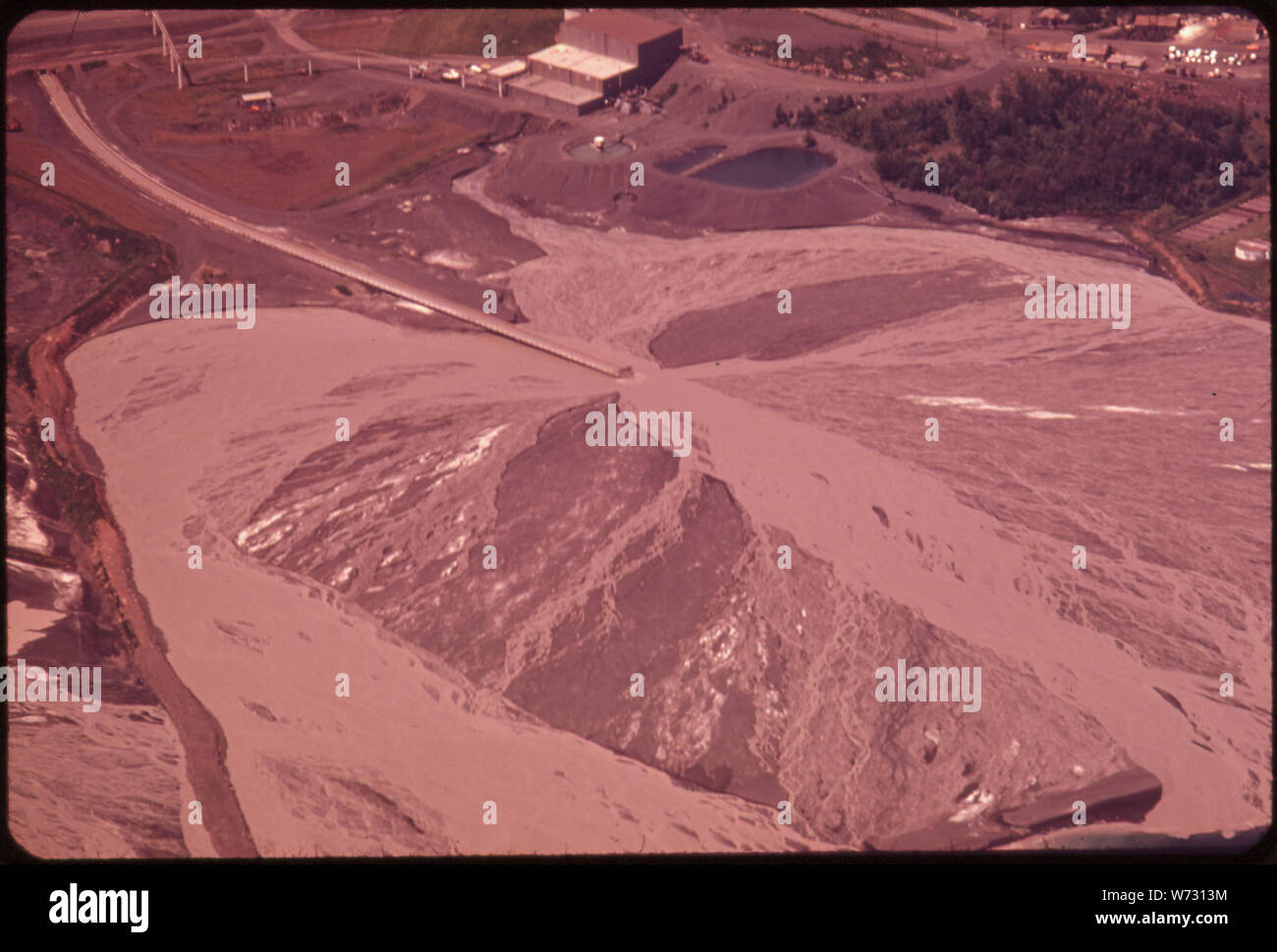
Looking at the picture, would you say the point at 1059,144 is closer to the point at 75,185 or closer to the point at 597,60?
the point at 597,60

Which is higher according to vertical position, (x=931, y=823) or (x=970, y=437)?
(x=970, y=437)

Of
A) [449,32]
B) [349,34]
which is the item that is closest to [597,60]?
[449,32]

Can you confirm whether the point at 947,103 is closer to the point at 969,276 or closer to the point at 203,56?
the point at 969,276

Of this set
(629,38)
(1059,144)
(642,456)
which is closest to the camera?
(642,456)

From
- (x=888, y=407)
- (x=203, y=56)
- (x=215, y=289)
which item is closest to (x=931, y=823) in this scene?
(x=888, y=407)

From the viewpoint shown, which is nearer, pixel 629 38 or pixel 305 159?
pixel 305 159

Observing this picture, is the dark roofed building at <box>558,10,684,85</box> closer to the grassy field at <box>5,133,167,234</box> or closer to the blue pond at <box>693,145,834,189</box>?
the blue pond at <box>693,145,834,189</box>

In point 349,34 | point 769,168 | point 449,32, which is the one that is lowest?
point 769,168
